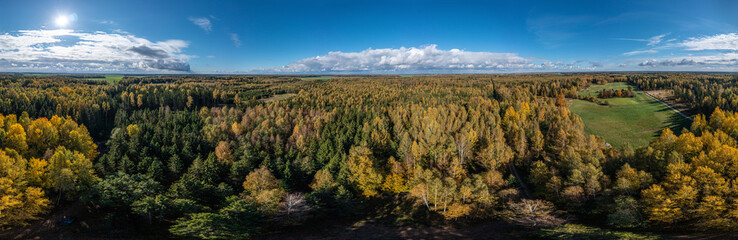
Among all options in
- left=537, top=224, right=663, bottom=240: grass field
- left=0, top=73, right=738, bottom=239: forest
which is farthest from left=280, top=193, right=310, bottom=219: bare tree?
left=537, top=224, right=663, bottom=240: grass field

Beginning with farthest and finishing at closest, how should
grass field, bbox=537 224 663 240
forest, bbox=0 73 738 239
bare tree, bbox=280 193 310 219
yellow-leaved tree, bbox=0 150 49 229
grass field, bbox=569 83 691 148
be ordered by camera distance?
grass field, bbox=569 83 691 148, bare tree, bbox=280 193 310 219, forest, bbox=0 73 738 239, yellow-leaved tree, bbox=0 150 49 229, grass field, bbox=537 224 663 240

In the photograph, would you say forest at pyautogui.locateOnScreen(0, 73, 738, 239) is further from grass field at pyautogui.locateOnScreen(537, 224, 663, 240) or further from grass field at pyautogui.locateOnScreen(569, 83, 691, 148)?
grass field at pyautogui.locateOnScreen(569, 83, 691, 148)

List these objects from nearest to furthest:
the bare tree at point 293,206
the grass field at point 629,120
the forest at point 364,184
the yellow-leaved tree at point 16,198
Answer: the yellow-leaved tree at point 16,198 → the forest at point 364,184 → the bare tree at point 293,206 → the grass field at point 629,120

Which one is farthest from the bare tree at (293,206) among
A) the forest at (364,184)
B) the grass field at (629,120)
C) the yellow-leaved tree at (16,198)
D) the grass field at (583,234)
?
the grass field at (629,120)

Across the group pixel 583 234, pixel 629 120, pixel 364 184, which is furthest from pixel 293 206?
pixel 629 120

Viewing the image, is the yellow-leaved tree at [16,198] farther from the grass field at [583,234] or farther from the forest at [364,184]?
the grass field at [583,234]

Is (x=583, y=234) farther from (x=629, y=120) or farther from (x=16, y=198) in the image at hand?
(x=629, y=120)

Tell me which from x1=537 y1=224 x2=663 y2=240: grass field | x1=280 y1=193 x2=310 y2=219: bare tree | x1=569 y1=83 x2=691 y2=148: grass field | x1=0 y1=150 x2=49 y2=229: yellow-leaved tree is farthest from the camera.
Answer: x1=569 y1=83 x2=691 y2=148: grass field

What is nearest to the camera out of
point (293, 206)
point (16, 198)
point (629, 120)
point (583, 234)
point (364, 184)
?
point (583, 234)
